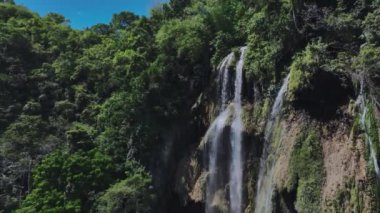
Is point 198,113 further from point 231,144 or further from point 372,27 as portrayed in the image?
point 372,27

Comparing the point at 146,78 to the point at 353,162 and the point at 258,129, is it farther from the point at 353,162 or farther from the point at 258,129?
the point at 353,162

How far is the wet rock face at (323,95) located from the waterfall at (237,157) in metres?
3.65

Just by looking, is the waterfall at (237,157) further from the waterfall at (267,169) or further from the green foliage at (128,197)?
the green foliage at (128,197)

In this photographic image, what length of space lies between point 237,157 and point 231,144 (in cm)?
60

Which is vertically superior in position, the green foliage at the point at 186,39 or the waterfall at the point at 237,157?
the green foliage at the point at 186,39

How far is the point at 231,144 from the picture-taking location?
19.5 meters

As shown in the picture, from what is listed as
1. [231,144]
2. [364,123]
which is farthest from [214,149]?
[364,123]

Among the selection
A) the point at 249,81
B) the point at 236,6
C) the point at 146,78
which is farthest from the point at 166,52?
the point at 249,81

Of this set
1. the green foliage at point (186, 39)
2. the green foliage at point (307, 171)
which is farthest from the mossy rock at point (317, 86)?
the green foliage at point (186, 39)

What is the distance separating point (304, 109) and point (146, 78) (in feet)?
32.7

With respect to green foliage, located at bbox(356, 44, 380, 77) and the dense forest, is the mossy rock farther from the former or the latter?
green foliage, located at bbox(356, 44, 380, 77)

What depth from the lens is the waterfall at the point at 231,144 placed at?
18969 millimetres

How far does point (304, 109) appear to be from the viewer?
16172 millimetres

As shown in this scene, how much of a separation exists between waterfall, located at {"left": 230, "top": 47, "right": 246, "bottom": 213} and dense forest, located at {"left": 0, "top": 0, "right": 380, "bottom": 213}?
0.20 m
